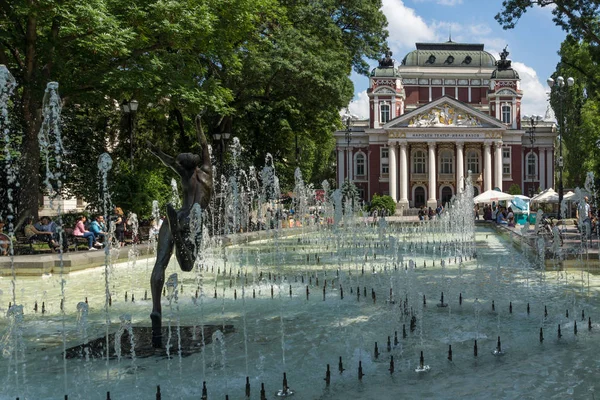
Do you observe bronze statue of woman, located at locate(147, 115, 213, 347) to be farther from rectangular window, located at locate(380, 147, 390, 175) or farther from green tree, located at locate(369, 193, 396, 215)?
rectangular window, located at locate(380, 147, 390, 175)

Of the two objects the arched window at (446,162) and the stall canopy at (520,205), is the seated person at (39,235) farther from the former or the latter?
the arched window at (446,162)

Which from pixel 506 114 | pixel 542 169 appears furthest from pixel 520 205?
pixel 506 114

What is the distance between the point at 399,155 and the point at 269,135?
3285 cm

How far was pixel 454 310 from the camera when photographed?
26.5 feet

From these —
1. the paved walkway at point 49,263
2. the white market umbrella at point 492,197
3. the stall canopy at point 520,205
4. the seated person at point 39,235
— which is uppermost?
the white market umbrella at point 492,197

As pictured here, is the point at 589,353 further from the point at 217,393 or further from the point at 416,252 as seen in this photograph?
the point at 416,252

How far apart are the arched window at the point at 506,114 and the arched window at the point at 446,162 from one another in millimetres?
7149

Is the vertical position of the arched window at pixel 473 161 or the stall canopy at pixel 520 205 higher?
the arched window at pixel 473 161

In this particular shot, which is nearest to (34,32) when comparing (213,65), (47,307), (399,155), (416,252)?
(213,65)

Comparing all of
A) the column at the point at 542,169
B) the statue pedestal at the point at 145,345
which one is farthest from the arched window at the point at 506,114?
the statue pedestal at the point at 145,345

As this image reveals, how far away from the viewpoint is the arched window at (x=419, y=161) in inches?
2422

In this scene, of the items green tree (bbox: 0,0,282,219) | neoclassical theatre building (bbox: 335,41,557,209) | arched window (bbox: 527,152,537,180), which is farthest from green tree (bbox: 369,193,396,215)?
green tree (bbox: 0,0,282,219)

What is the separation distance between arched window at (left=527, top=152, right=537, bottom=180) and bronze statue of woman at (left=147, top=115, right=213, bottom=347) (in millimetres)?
60677

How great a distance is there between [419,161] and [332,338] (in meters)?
56.7
